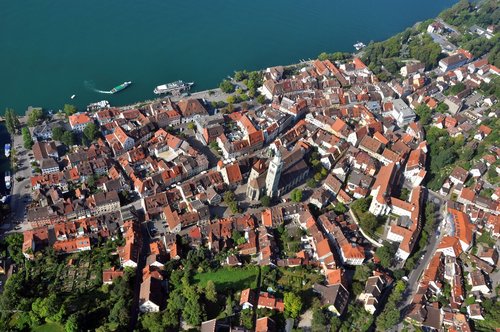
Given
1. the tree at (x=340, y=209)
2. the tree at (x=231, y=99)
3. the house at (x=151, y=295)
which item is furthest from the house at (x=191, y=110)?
the house at (x=151, y=295)

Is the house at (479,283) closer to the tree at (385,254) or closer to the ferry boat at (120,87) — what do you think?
the tree at (385,254)

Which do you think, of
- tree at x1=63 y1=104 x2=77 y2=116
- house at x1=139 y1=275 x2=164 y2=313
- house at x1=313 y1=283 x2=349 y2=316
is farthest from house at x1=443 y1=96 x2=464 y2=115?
tree at x1=63 y1=104 x2=77 y2=116

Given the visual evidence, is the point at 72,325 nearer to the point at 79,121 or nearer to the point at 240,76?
the point at 79,121

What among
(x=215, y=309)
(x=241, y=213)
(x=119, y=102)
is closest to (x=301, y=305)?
(x=215, y=309)

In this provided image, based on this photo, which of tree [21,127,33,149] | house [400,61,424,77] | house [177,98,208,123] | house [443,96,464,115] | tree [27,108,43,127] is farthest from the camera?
house [400,61,424,77]

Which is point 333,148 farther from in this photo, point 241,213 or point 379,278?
point 379,278

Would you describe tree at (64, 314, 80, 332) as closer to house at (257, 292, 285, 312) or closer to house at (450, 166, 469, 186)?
house at (257, 292, 285, 312)
